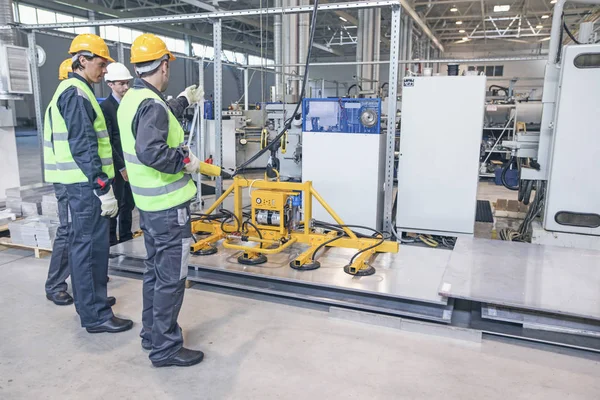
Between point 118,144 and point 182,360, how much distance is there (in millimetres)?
2150

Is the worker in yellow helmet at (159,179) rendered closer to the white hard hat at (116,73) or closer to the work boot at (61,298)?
the white hard hat at (116,73)

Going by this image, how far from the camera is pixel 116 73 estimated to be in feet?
10.5

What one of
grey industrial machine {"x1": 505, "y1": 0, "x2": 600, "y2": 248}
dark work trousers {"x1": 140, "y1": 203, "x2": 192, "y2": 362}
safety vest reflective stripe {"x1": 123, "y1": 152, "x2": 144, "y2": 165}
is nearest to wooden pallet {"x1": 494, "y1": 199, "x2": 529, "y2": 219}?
grey industrial machine {"x1": 505, "y1": 0, "x2": 600, "y2": 248}

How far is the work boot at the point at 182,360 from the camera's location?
2404 millimetres

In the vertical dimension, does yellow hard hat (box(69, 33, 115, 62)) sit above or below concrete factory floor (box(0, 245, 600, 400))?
above

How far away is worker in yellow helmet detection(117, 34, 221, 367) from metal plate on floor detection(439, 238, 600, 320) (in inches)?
63.0

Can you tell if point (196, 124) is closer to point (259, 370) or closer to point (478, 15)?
point (259, 370)

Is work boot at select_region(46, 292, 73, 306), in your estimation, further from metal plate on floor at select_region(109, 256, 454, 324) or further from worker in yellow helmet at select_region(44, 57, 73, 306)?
metal plate on floor at select_region(109, 256, 454, 324)

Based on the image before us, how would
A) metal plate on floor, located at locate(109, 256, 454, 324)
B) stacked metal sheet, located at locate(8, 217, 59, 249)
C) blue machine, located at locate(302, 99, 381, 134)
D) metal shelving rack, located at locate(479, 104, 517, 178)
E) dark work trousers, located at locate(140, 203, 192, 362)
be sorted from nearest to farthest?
dark work trousers, located at locate(140, 203, 192, 362) < metal plate on floor, located at locate(109, 256, 454, 324) < stacked metal sheet, located at locate(8, 217, 59, 249) < blue machine, located at locate(302, 99, 381, 134) < metal shelving rack, located at locate(479, 104, 517, 178)

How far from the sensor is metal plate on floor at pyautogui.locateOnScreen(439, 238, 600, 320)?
2588 millimetres

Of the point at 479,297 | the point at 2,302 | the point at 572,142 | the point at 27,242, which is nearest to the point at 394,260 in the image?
the point at 479,297

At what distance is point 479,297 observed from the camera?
8.70 feet

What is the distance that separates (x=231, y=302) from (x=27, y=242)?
228 cm

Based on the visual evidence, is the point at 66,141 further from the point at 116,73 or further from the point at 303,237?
the point at 303,237
